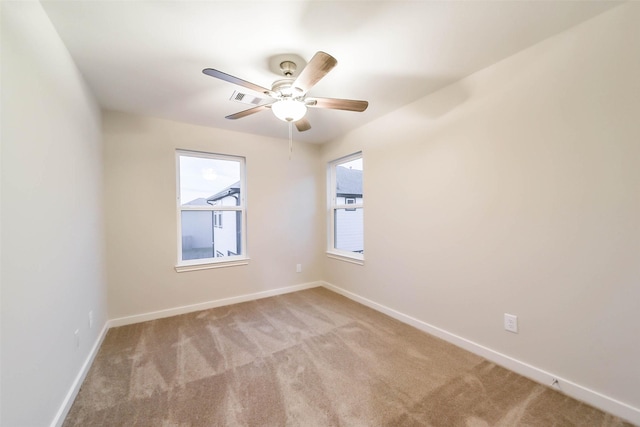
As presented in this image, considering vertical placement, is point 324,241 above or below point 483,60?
below

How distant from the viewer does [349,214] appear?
3.75 m

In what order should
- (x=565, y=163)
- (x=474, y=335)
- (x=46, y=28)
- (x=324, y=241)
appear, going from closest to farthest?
(x=46, y=28) < (x=565, y=163) < (x=474, y=335) < (x=324, y=241)

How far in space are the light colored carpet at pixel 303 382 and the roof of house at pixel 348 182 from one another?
5.99 ft

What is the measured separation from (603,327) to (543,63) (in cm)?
174

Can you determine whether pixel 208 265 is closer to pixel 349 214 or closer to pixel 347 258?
pixel 347 258

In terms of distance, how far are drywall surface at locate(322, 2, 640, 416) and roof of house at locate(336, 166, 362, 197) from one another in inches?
38.0

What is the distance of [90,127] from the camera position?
218cm

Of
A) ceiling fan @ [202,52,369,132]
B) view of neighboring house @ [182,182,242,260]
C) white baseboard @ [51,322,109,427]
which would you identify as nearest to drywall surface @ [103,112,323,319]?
view of neighboring house @ [182,182,242,260]

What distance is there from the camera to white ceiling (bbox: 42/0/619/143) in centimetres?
142

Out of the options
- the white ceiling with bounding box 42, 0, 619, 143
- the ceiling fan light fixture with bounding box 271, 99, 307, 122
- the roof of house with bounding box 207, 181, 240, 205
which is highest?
the white ceiling with bounding box 42, 0, 619, 143

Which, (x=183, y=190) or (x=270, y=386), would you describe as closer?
(x=270, y=386)

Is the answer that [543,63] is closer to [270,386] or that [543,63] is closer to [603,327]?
[603,327]

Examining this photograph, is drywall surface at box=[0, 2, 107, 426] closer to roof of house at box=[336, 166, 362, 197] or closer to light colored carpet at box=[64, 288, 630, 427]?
light colored carpet at box=[64, 288, 630, 427]

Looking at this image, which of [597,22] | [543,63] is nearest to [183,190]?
[543,63]
